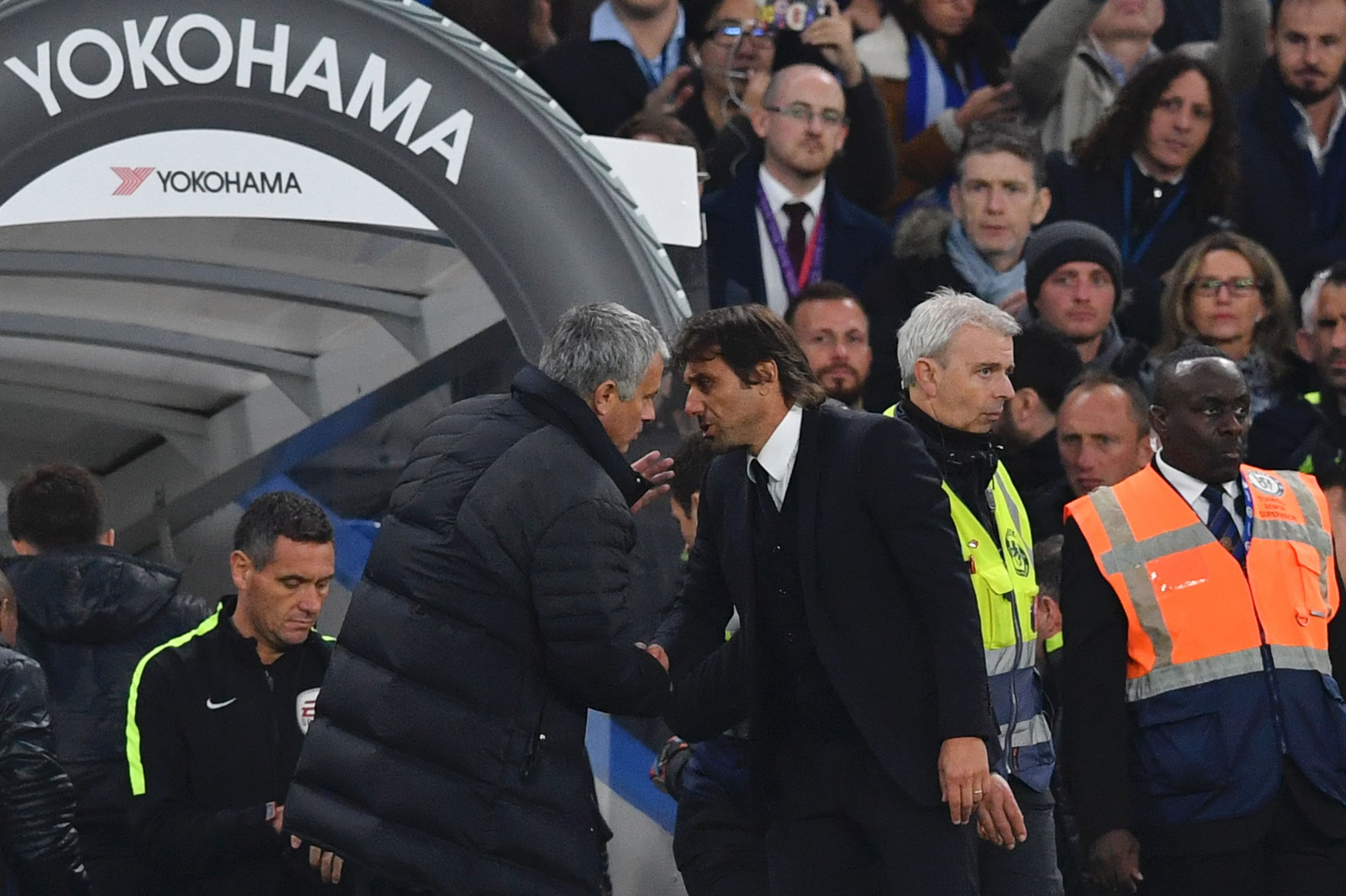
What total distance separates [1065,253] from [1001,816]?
10.1 ft

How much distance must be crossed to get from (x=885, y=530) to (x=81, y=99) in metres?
2.41

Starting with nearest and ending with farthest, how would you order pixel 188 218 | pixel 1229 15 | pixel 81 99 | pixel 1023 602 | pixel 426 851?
pixel 426 851, pixel 1023 602, pixel 81 99, pixel 188 218, pixel 1229 15

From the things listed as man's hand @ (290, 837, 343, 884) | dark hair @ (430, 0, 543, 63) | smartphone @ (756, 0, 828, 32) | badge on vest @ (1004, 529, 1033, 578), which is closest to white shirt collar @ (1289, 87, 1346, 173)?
smartphone @ (756, 0, 828, 32)

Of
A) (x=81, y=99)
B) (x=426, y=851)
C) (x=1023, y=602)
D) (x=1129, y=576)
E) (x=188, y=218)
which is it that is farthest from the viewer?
(x=188, y=218)

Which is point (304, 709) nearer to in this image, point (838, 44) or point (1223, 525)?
point (1223, 525)

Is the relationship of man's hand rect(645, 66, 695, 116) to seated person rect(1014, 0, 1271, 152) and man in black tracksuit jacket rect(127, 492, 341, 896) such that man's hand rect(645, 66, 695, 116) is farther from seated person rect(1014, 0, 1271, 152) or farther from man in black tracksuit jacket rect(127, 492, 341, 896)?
man in black tracksuit jacket rect(127, 492, 341, 896)

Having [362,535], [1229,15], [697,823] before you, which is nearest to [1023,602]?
[697,823]

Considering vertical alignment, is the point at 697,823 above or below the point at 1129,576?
below

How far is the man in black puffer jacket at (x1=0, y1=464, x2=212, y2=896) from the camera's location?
5.29 metres

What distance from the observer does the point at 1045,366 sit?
6.31 m

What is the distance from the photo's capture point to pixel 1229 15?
326 inches

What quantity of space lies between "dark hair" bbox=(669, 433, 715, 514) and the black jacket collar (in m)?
1.15

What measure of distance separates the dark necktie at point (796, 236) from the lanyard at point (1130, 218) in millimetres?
1188

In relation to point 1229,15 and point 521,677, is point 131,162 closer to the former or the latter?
point 521,677
